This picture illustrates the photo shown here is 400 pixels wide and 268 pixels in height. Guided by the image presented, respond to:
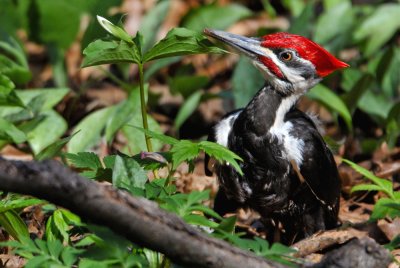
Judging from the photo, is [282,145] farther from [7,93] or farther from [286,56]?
[7,93]

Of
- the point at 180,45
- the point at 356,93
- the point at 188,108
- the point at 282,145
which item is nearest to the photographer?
the point at 180,45

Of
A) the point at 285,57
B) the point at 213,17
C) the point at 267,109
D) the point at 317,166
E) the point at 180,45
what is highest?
the point at 180,45

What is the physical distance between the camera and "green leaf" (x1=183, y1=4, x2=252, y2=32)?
25.5 ft

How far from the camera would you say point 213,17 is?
7816 mm

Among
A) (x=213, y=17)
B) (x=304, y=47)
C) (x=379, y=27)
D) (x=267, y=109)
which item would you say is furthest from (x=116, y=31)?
(x=379, y=27)

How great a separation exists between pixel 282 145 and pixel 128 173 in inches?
50.0

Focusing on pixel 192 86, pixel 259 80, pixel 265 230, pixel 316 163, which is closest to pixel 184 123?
pixel 192 86

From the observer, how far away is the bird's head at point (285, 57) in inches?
194

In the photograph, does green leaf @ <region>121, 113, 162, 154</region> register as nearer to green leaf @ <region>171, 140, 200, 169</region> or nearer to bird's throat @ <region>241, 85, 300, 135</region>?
bird's throat @ <region>241, 85, 300, 135</region>

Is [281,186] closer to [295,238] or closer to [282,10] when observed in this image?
[295,238]

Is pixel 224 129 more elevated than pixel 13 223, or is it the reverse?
pixel 224 129

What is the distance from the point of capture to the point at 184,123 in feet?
24.2

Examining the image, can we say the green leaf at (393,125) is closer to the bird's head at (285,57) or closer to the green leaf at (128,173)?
the bird's head at (285,57)

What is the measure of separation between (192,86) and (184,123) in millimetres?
446
